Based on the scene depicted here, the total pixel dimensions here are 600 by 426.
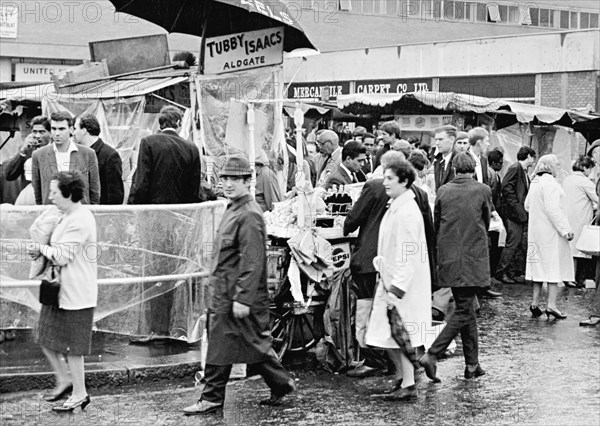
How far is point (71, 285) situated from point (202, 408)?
1302 mm

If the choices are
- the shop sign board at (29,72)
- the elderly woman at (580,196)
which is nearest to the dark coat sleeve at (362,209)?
the elderly woman at (580,196)

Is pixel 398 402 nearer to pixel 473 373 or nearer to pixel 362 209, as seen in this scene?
pixel 473 373

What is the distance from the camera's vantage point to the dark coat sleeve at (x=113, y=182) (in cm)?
958

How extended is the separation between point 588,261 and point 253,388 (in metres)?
8.08

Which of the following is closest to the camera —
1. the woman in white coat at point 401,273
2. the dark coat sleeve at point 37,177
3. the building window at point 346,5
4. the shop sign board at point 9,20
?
the woman in white coat at point 401,273

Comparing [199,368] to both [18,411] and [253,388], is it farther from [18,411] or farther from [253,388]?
[18,411]

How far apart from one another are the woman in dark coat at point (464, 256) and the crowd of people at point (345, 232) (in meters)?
0.01

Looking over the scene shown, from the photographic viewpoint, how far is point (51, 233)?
732cm

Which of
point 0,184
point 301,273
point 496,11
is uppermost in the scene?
point 496,11

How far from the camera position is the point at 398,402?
26.1 feet

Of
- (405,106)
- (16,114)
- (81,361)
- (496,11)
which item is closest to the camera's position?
(81,361)

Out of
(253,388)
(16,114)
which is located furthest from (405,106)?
(253,388)

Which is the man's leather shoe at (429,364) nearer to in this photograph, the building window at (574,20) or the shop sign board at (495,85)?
the shop sign board at (495,85)

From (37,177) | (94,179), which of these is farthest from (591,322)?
(37,177)
